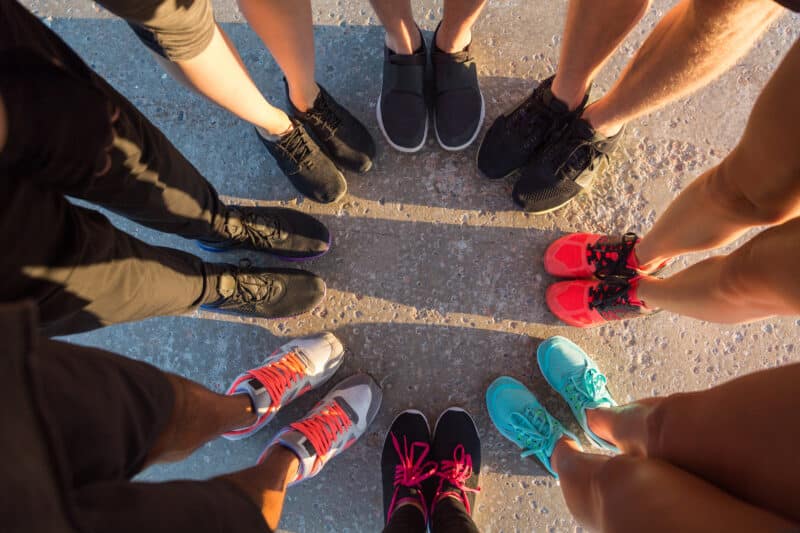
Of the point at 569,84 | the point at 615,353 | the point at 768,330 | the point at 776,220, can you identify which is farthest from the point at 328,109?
the point at 768,330

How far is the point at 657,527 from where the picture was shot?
635mm

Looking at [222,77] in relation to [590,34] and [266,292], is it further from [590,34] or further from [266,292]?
[590,34]

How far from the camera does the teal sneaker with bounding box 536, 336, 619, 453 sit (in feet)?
4.59

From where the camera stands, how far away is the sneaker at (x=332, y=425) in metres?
1.28

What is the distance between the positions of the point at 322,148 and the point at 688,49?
110 cm

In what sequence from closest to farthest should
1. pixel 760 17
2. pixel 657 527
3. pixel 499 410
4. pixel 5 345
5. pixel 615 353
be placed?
pixel 5 345, pixel 657 527, pixel 760 17, pixel 499 410, pixel 615 353

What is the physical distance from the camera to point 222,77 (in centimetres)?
100

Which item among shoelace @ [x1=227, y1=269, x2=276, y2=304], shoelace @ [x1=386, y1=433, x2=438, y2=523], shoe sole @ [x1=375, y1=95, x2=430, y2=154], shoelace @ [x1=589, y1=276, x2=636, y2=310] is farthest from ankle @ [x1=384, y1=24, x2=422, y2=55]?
shoelace @ [x1=386, y1=433, x2=438, y2=523]

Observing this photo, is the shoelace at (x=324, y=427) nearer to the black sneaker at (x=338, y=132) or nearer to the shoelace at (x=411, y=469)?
the shoelace at (x=411, y=469)

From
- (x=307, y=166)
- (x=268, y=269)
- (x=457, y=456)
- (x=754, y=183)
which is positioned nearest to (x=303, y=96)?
(x=307, y=166)

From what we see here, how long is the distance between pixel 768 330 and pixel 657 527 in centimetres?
128

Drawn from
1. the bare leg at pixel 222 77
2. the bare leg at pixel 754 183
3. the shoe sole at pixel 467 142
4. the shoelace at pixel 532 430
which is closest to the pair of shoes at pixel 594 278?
the bare leg at pixel 754 183

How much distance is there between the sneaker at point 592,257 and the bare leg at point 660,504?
0.67m

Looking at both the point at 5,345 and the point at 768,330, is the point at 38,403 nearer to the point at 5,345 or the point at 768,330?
the point at 5,345
